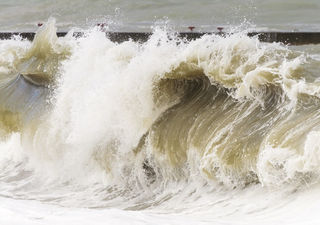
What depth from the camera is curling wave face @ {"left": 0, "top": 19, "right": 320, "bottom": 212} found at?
3545mm

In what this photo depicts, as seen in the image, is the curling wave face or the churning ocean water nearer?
the churning ocean water

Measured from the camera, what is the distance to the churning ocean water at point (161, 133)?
306 cm

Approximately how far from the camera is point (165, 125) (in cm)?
452

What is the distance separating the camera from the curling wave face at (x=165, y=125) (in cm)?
354

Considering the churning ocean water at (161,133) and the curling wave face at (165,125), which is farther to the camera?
the curling wave face at (165,125)

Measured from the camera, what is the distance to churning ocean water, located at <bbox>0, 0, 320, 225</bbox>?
3061 millimetres

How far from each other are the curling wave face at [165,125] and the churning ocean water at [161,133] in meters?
0.01

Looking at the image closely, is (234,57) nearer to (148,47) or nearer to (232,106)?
(232,106)

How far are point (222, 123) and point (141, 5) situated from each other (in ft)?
29.9

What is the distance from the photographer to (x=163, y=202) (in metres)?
3.79

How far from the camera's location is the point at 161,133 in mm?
4473

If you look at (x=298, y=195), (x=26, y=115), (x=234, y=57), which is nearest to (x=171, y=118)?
(x=234, y=57)

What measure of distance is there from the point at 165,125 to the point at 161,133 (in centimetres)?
11

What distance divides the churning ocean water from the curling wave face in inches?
0.5
